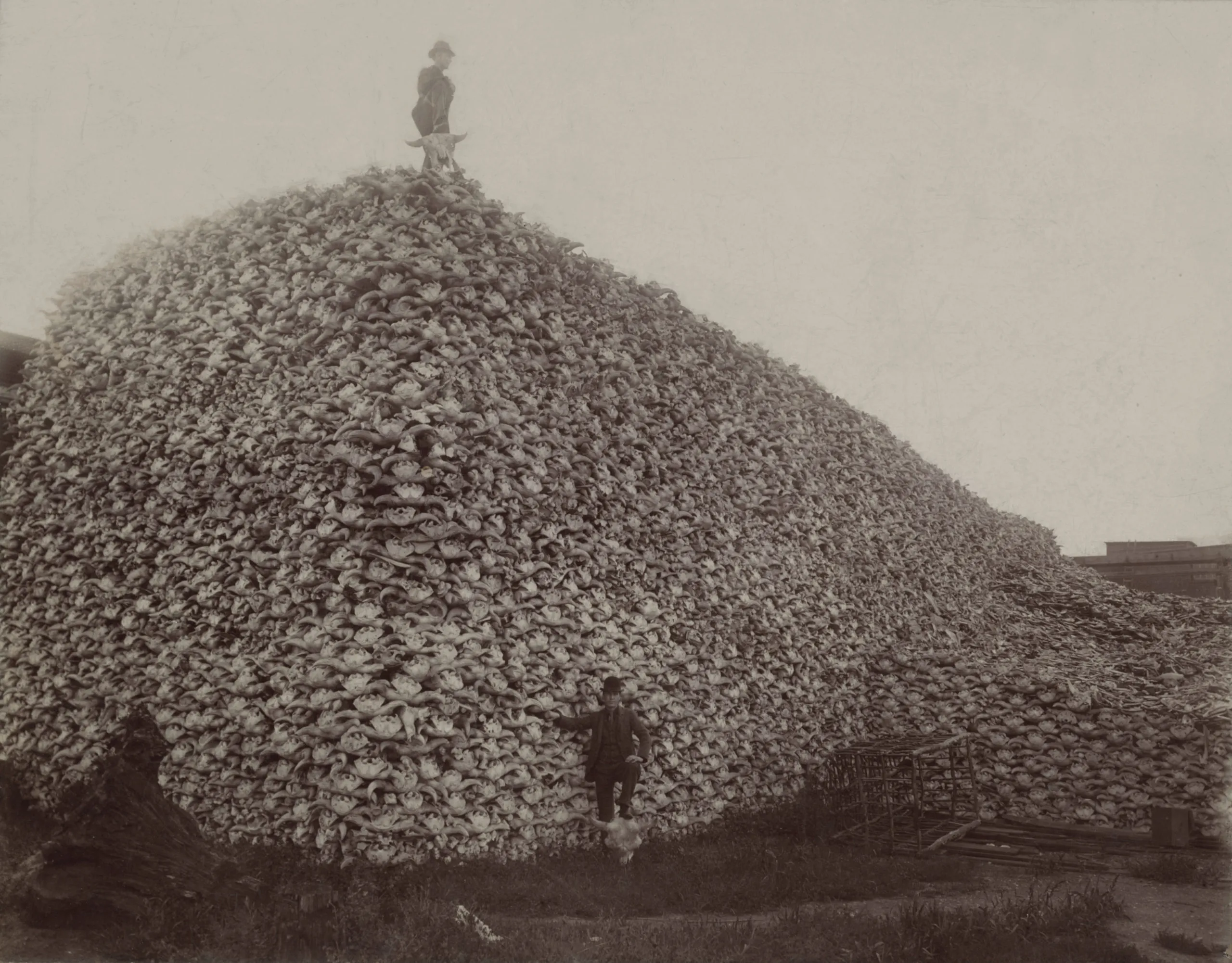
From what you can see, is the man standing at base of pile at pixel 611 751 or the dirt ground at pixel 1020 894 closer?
the dirt ground at pixel 1020 894

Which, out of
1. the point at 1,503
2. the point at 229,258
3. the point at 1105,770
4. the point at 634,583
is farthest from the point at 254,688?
the point at 1105,770

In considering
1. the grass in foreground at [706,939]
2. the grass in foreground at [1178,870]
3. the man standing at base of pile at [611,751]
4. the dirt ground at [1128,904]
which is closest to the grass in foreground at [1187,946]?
the dirt ground at [1128,904]

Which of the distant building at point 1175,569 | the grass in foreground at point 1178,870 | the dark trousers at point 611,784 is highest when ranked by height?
the distant building at point 1175,569

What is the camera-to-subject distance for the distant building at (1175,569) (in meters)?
21.0

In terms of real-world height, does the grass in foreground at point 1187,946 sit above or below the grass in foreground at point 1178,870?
below

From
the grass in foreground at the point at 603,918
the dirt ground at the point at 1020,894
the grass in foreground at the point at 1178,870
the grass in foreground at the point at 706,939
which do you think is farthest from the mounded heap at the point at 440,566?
the dirt ground at the point at 1020,894

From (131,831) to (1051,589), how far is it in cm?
→ 1601

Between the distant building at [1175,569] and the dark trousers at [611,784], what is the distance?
16582 millimetres

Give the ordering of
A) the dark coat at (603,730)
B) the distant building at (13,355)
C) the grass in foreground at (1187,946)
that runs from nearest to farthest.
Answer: the grass in foreground at (1187,946)
the dark coat at (603,730)
the distant building at (13,355)

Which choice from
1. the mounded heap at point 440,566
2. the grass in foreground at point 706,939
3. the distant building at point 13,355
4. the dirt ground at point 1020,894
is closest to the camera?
the grass in foreground at point 706,939

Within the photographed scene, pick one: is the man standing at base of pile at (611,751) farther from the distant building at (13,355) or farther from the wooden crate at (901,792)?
the distant building at (13,355)

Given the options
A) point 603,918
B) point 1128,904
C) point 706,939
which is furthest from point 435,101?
point 1128,904

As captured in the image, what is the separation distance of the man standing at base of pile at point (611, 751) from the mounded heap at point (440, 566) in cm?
20

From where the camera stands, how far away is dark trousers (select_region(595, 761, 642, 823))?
845 centimetres
